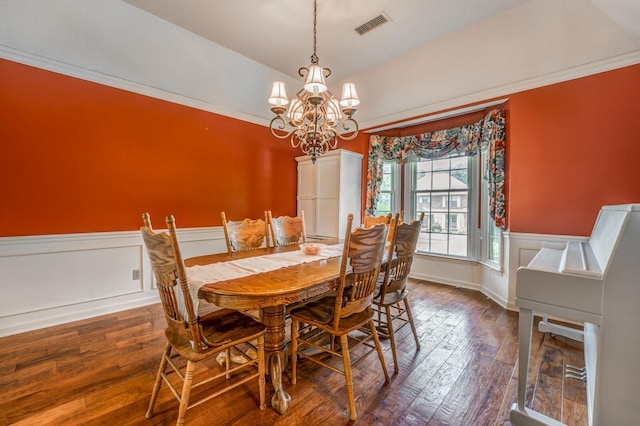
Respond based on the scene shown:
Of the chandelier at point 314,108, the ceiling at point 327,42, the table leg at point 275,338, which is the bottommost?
the table leg at point 275,338

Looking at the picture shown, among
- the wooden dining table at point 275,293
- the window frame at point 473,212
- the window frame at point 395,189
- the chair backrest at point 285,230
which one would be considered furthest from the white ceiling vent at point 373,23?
the wooden dining table at point 275,293

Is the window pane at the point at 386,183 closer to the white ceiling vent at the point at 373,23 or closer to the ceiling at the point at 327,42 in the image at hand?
the ceiling at the point at 327,42

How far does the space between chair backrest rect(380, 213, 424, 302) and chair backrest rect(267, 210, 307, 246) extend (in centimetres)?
121

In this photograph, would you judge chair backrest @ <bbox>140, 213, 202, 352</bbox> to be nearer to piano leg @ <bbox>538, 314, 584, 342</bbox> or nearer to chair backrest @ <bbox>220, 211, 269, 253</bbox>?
chair backrest @ <bbox>220, 211, 269, 253</bbox>

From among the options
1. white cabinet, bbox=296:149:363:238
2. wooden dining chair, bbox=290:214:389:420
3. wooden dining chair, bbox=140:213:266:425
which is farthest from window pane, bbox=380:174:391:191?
wooden dining chair, bbox=140:213:266:425

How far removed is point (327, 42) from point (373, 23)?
597mm

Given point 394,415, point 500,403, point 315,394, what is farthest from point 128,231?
point 500,403

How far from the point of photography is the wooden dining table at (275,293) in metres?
1.35

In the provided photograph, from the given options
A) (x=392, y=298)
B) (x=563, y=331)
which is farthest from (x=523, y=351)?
(x=563, y=331)

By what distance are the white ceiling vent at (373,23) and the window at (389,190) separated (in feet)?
6.43

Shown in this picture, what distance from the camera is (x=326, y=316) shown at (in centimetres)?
168

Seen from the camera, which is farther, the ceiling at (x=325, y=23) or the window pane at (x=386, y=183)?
the window pane at (x=386, y=183)

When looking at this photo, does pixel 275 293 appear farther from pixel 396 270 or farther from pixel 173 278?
pixel 396 270

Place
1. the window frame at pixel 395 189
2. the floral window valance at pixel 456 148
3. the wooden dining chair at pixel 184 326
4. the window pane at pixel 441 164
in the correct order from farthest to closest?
the window frame at pixel 395 189 < the window pane at pixel 441 164 < the floral window valance at pixel 456 148 < the wooden dining chair at pixel 184 326
